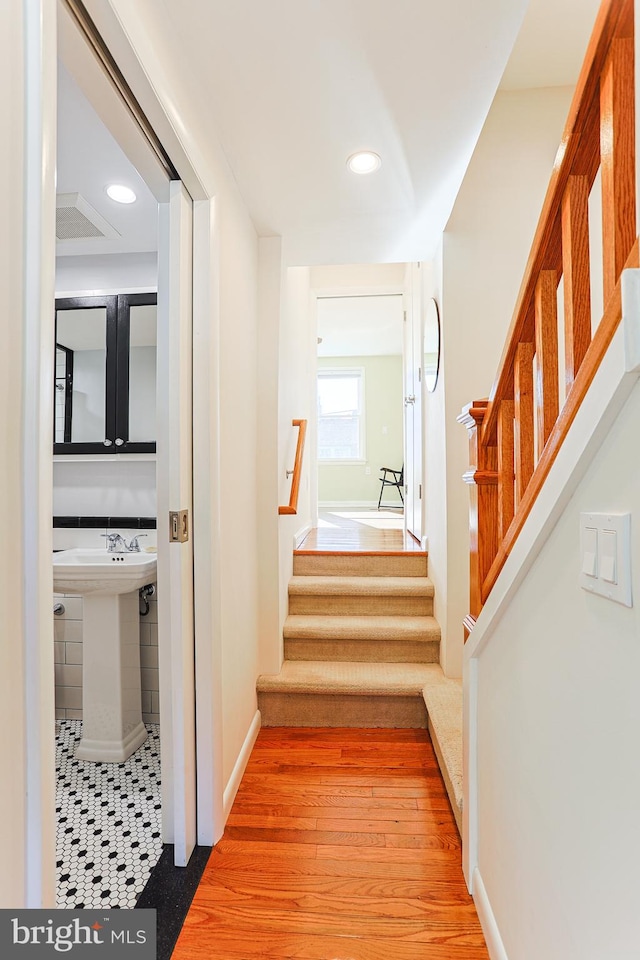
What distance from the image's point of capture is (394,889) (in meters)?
1.49

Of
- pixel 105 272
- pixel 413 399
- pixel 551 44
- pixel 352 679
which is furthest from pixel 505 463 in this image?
pixel 413 399

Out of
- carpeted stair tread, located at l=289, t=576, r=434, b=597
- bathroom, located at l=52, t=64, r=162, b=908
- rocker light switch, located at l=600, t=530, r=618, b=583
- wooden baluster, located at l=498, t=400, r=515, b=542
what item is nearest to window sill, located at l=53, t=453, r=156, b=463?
bathroom, located at l=52, t=64, r=162, b=908

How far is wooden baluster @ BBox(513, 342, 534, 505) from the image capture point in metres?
1.20

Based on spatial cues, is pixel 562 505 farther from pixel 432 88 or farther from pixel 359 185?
pixel 359 185

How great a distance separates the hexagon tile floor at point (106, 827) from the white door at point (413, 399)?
7.40 feet

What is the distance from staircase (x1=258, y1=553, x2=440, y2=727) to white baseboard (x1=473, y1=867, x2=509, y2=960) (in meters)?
1.01

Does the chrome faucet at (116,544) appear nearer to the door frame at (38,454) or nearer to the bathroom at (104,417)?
the bathroom at (104,417)

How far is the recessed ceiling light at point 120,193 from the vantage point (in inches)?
80.4

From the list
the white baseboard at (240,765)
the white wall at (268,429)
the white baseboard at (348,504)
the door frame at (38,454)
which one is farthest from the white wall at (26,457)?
the white baseboard at (348,504)

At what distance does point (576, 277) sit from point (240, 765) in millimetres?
2031

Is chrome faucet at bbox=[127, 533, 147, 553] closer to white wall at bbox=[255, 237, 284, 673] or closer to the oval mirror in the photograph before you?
white wall at bbox=[255, 237, 284, 673]

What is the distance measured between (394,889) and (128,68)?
7.38 ft

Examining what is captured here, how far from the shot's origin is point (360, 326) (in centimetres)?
651

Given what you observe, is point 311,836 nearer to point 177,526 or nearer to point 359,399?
point 177,526
